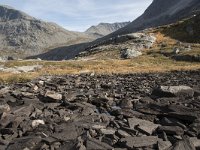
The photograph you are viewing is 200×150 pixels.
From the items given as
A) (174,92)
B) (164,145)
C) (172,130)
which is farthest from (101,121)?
(174,92)

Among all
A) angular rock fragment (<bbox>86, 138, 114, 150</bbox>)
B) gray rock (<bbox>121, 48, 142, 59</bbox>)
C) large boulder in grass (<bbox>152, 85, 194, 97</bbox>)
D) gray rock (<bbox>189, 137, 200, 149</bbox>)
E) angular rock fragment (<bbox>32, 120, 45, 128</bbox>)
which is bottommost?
gray rock (<bbox>121, 48, 142, 59</bbox>)

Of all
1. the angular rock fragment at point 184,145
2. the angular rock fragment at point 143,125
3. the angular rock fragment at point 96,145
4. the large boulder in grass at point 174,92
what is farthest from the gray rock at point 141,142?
the large boulder in grass at point 174,92

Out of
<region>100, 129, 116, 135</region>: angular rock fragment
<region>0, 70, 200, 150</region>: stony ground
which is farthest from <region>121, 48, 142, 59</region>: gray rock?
<region>100, 129, 116, 135</region>: angular rock fragment

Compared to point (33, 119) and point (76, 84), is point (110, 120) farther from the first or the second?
point (76, 84)

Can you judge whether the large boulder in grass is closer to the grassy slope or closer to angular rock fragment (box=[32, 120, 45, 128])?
angular rock fragment (box=[32, 120, 45, 128])

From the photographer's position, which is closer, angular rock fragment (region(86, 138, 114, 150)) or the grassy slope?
angular rock fragment (region(86, 138, 114, 150))

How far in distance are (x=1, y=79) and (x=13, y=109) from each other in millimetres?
30155

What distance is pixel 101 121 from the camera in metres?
24.9

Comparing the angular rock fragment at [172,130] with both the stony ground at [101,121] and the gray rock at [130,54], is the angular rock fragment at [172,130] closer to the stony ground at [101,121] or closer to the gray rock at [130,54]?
the stony ground at [101,121]

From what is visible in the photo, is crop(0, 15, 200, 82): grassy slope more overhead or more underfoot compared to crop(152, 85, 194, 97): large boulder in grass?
more underfoot

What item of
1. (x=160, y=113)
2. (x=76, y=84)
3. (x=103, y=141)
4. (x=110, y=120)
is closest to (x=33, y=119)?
(x=110, y=120)

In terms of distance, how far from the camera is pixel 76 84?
47.0 metres

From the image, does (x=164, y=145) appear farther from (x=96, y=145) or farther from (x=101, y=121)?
(x=101, y=121)

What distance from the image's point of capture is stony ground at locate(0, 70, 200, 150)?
19562 mm
